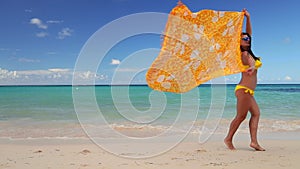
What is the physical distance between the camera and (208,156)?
4730 mm

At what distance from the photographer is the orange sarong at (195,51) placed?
421 centimetres

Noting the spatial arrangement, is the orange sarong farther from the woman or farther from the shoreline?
the shoreline

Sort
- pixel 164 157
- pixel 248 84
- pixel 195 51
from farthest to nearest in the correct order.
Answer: pixel 248 84 → pixel 164 157 → pixel 195 51

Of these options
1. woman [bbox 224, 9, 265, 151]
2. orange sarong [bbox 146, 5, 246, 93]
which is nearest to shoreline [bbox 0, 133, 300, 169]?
woman [bbox 224, 9, 265, 151]

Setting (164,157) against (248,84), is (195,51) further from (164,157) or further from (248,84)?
(164,157)

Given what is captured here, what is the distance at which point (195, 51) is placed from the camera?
4387 millimetres

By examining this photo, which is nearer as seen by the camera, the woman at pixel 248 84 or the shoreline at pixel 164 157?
the shoreline at pixel 164 157

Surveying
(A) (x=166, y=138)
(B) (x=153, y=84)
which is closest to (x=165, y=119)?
(A) (x=166, y=138)

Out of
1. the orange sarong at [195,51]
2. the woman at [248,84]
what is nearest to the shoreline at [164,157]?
the woman at [248,84]

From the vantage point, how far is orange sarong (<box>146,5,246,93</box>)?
166 inches

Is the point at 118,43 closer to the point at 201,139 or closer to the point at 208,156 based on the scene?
the point at 208,156

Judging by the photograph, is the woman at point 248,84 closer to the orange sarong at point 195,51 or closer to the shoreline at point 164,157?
the orange sarong at point 195,51

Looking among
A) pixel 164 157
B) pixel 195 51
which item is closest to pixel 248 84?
pixel 195 51

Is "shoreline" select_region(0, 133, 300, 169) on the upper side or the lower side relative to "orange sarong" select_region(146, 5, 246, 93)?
lower
